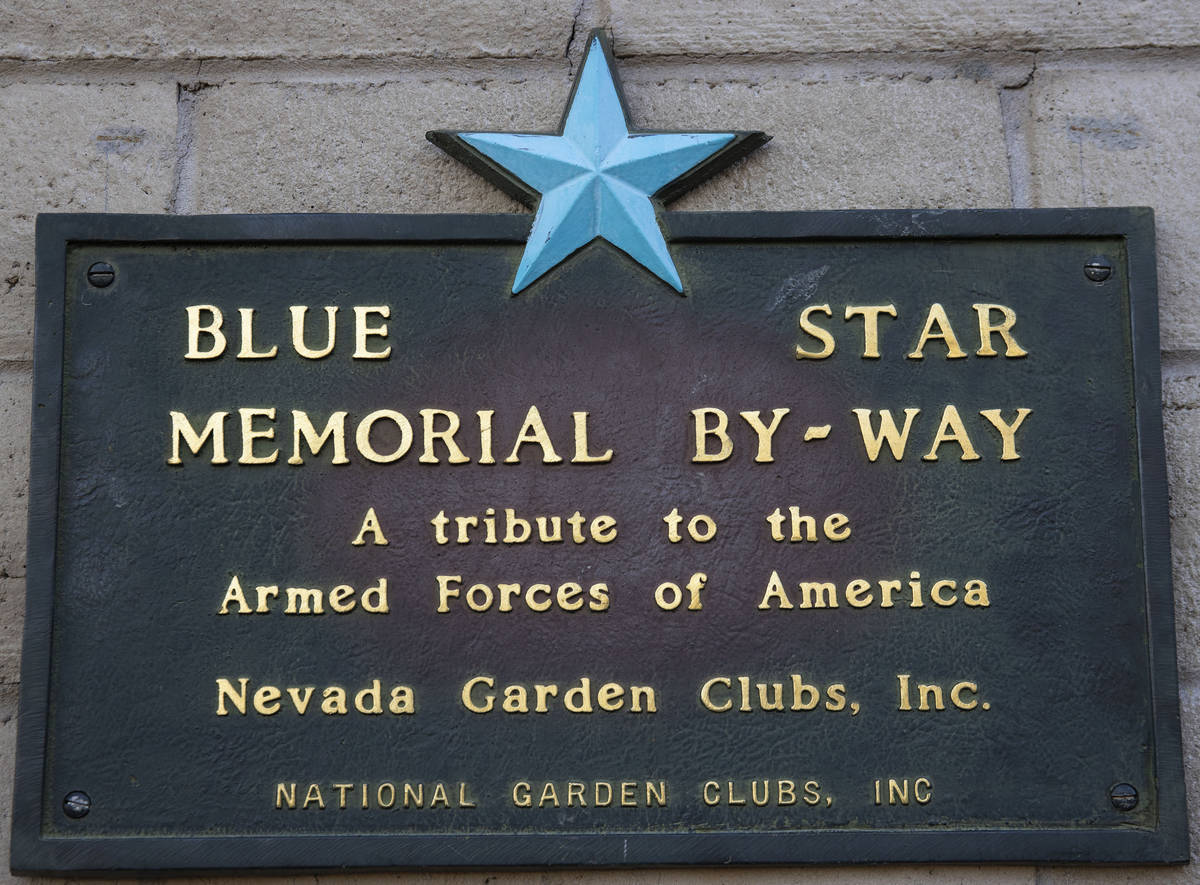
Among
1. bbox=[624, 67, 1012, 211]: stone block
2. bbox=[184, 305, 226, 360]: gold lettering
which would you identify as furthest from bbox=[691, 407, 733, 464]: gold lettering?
bbox=[184, 305, 226, 360]: gold lettering

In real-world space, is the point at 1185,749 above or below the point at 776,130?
below

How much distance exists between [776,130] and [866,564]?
3.04ft

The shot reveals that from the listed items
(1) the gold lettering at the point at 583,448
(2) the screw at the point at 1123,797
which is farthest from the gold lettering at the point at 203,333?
(2) the screw at the point at 1123,797

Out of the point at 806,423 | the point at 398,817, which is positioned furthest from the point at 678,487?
the point at 398,817

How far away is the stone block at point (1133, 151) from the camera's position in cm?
247

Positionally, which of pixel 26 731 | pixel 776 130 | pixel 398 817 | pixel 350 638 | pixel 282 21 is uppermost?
pixel 282 21

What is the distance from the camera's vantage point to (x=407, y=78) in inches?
99.3

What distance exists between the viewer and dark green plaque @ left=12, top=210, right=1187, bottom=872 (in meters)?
2.22

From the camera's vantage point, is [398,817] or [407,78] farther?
[407,78]

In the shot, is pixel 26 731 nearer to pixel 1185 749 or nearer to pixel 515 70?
pixel 515 70

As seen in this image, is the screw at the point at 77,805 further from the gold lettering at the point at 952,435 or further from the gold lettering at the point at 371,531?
the gold lettering at the point at 952,435

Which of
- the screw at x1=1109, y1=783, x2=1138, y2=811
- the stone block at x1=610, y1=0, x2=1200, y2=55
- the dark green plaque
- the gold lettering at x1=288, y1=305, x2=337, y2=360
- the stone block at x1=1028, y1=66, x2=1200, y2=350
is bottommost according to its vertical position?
the screw at x1=1109, y1=783, x2=1138, y2=811

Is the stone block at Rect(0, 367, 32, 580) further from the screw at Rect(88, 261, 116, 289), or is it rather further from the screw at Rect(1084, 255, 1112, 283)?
the screw at Rect(1084, 255, 1112, 283)

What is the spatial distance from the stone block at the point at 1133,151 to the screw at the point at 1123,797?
0.93 m
